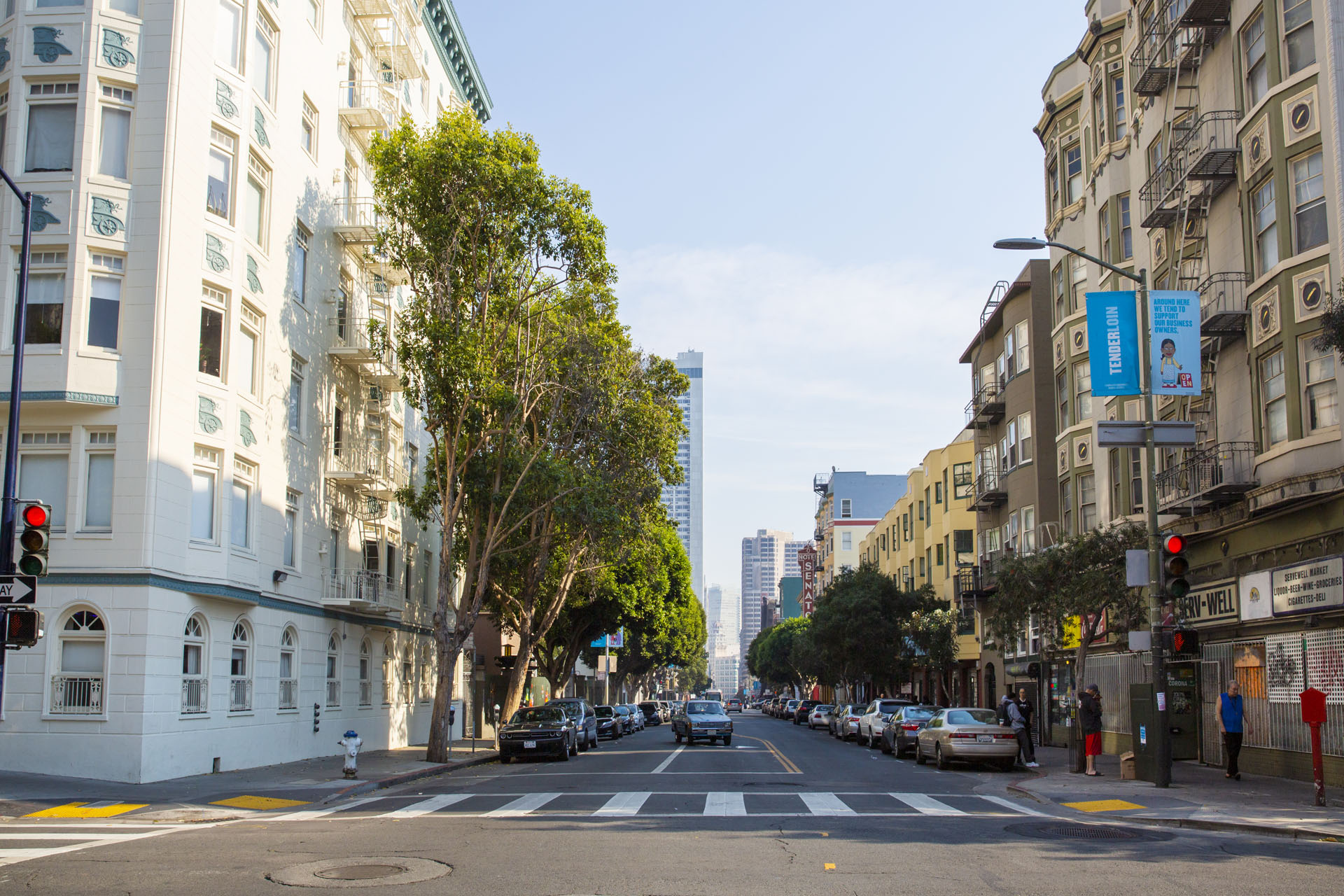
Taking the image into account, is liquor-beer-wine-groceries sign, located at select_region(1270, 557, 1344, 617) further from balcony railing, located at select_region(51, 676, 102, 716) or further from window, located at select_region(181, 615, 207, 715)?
balcony railing, located at select_region(51, 676, 102, 716)

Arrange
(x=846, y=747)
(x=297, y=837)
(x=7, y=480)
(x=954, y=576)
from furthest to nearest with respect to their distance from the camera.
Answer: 1. (x=954, y=576)
2. (x=846, y=747)
3. (x=7, y=480)
4. (x=297, y=837)

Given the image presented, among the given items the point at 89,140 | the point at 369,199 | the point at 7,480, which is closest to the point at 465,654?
the point at 369,199

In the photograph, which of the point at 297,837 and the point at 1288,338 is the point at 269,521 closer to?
the point at 297,837

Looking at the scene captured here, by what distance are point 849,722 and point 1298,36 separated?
91.7ft

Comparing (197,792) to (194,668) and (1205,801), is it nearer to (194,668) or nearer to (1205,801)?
(194,668)

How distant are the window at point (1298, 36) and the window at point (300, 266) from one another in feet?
71.6

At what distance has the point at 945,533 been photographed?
2181 inches

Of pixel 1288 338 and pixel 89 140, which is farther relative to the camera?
pixel 89 140

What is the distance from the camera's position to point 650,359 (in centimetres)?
3869

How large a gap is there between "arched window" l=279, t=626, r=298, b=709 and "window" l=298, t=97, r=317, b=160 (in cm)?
1236

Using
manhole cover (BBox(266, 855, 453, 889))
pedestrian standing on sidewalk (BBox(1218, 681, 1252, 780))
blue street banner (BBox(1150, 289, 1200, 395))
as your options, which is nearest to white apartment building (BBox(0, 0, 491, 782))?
manhole cover (BBox(266, 855, 453, 889))

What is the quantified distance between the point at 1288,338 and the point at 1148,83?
8.83 metres

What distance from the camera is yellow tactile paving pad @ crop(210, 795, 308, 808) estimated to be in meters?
18.2

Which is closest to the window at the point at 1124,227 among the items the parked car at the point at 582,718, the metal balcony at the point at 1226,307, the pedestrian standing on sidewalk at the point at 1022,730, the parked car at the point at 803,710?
the metal balcony at the point at 1226,307
